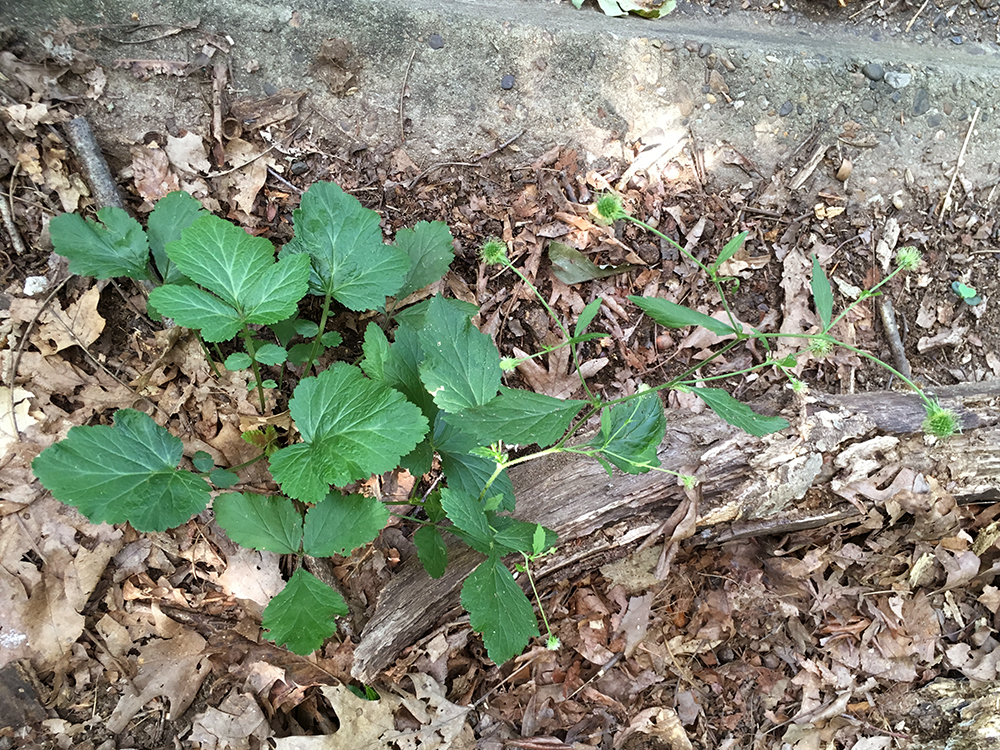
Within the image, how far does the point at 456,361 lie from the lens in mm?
1898

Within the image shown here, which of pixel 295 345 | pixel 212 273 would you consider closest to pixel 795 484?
pixel 295 345

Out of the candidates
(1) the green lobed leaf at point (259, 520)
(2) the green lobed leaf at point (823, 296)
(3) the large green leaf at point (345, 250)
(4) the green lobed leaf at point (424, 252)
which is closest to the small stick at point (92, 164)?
(3) the large green leaf at point (345, 250)

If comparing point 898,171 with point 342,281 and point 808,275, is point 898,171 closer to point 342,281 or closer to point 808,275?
point 808,275

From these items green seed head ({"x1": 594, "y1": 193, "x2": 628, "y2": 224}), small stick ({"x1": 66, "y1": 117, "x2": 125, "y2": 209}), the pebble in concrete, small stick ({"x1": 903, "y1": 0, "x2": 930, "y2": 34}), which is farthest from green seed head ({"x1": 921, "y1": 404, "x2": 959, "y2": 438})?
small stick ({"x1": 66, "y1": 117, "x2": 125, "y2": 209})

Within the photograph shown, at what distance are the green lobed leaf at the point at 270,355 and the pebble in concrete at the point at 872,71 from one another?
3.14 metres

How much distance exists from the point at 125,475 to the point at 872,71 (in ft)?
12.4

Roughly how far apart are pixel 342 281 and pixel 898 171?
111 inches

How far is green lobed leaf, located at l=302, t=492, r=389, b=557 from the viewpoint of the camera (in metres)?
1.99

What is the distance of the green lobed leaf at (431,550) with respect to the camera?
2088 mm

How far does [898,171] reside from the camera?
10.3ft

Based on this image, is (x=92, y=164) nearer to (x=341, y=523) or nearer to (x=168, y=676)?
(x=341, y=523)

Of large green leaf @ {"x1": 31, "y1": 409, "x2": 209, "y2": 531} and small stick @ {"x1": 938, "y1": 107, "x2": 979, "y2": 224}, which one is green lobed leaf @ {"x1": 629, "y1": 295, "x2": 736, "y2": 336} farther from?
small stick @ {"x1": 938, "y1": 107, "x2": 979, "y2": 224}

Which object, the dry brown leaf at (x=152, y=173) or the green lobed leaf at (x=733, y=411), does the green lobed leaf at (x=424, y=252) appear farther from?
the green lobed leaf at (x=733, y=411)

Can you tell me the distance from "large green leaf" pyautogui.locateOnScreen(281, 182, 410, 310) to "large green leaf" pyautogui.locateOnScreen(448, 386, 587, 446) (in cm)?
71
